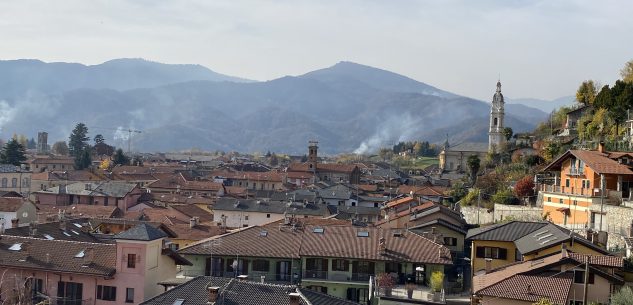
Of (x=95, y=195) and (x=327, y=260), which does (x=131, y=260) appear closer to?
(x=327, y=260)

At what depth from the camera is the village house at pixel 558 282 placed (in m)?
27.4

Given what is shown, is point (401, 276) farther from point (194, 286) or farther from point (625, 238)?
point (194, 286)

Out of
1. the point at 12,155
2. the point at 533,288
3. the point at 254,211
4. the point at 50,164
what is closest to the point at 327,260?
the point at 533,288

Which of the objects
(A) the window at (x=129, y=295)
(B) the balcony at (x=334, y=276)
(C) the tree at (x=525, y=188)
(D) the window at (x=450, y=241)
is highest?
(C) the tree at (x=525, y=188)

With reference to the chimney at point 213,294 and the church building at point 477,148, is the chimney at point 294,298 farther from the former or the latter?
the church building at point 477,148

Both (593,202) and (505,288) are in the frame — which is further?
(593,202)

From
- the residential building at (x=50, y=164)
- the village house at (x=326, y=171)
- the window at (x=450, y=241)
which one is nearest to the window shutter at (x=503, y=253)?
the window at (x=450, y=241)

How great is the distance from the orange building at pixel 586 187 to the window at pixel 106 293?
22.8 metres

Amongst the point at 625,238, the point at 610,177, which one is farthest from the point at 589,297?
the point at 610,177

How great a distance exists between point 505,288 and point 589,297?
9.90 ft

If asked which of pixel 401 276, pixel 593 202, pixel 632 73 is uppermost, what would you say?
pixel 632 73

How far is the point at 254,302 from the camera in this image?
2639 centimetres

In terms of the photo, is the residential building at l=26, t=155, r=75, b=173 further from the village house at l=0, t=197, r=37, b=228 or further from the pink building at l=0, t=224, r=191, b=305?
the pink building at l=0, t=224, r=191, b=305

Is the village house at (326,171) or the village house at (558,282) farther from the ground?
the village house at (326,171)
